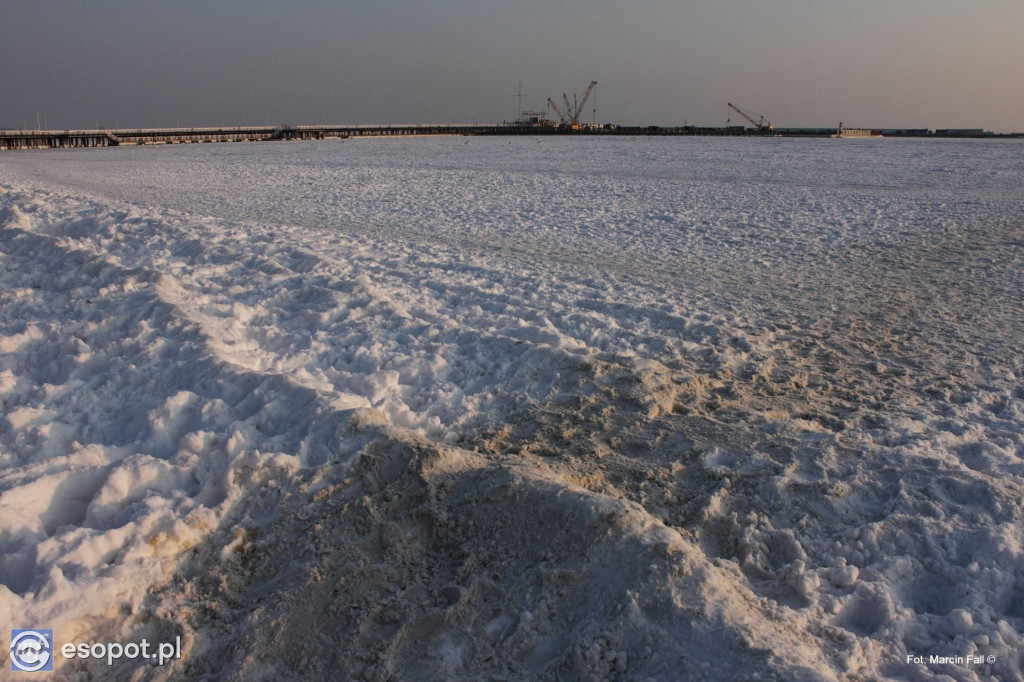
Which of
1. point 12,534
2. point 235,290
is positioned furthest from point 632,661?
point 235,290

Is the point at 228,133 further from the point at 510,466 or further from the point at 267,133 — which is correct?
the point at 510,466

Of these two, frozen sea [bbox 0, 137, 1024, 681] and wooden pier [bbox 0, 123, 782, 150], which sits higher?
wooden pier [bbox 0, 123, 782, 150]

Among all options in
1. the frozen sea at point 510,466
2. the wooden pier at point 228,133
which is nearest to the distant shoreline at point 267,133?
the wooden pier at point 228,133

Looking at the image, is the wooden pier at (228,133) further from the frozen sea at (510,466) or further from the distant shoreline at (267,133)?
the frozen sea at (510,466)

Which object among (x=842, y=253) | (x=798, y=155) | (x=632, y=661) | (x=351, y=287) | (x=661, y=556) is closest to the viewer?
(x=632, y=661)

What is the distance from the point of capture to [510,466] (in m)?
4.47

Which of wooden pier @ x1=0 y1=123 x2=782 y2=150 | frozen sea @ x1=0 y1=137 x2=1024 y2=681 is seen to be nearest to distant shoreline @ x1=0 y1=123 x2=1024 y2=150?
wooden pier @ x1=0 y1=123 x2=782 y2=150

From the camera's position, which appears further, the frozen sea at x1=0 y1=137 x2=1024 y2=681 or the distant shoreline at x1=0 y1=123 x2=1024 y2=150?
the distant shoreline at x1=0 y1=123 x2=1024 y2=150

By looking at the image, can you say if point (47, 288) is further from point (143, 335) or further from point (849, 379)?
point (849, 379)

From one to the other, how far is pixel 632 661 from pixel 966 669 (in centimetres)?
147

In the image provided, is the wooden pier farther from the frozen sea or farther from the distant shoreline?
the frozen sea

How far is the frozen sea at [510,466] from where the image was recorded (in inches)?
127

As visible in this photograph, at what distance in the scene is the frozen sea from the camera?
3219mm

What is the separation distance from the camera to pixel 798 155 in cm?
3412
